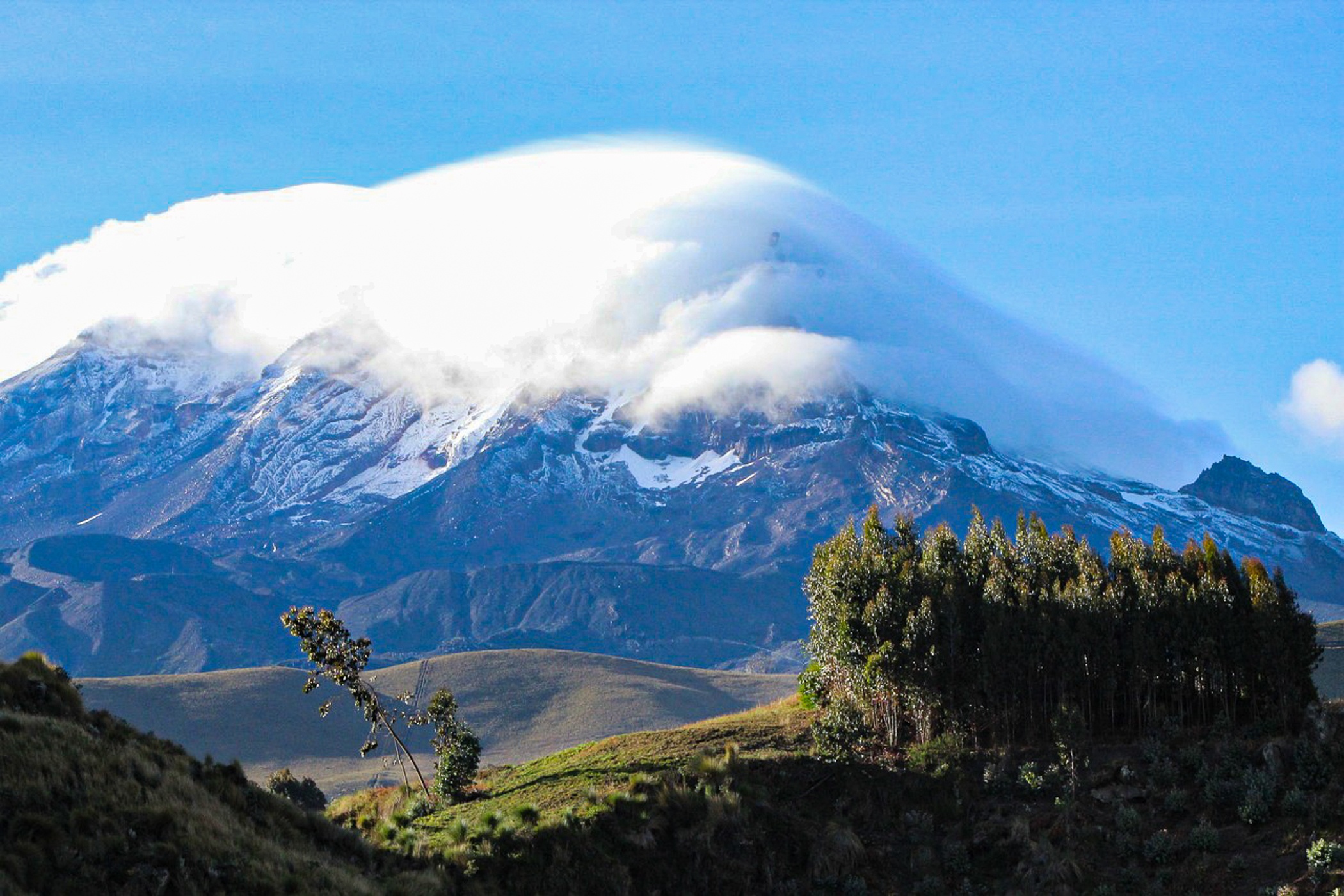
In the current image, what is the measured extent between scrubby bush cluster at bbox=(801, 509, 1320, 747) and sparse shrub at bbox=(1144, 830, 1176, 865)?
5095mm

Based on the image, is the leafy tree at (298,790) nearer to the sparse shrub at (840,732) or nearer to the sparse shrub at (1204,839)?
the sparse shrub at (840,732)

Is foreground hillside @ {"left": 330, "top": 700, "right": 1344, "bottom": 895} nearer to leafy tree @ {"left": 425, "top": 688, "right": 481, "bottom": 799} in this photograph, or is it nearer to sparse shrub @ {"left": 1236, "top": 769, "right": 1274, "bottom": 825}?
sparse shrub @ {"left": 1236, "top": 769, "right": 1274, "bottom": 825}

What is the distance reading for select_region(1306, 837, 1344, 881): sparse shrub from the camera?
38625mm

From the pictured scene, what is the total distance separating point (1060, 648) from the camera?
164 feet

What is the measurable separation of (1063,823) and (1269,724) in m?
8.96

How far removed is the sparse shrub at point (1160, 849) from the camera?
41531 millimetres

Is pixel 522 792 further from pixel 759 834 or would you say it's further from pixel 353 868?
pixel 353 868

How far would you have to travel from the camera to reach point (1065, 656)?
49.9m

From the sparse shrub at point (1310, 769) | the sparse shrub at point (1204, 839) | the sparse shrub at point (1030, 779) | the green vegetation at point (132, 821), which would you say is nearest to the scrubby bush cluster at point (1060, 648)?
the sparse shrub at point (1030, 779)

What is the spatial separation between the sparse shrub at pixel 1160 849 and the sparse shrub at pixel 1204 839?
0.59 m

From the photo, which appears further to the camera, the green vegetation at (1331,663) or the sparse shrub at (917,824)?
the green vegetation at (1331,663)

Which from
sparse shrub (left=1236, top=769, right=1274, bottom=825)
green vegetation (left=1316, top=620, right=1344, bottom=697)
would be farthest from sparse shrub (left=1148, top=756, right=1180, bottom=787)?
green vegetation (left=1316, top=620, right=1344, bottom=697)

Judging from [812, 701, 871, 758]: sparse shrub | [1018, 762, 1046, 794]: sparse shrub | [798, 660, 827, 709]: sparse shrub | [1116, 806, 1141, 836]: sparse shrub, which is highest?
[798, 660, 827, 709]: sparse shrub

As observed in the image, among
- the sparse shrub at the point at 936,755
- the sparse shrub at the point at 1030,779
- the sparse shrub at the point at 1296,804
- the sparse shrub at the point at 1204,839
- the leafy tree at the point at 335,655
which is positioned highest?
the leafy tree at the point at 335,655
